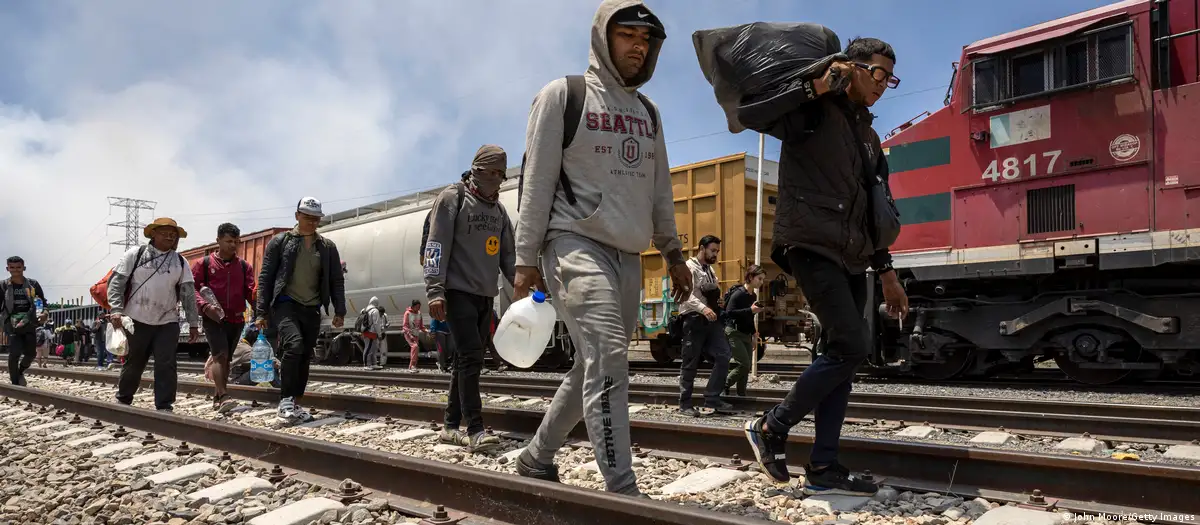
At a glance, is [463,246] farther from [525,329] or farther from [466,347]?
[525,329]

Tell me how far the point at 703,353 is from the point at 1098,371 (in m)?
4.69

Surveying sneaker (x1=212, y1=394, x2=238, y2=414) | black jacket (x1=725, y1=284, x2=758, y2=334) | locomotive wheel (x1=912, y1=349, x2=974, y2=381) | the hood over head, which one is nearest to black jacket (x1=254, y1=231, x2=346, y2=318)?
sneaker (x1=212, y1=394, x2=238, y2=414)

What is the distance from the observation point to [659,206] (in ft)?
11.1

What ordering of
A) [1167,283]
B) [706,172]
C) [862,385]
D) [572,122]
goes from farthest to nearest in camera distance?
1. [706,172]
2. [862,385]
3. [1167,283]
4. [572,122]

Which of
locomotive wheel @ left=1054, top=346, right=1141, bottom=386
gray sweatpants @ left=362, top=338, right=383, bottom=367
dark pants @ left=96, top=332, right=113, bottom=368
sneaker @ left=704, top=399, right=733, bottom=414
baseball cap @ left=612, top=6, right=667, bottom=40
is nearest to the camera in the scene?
baseball cap @ left=612, top=6, right=667, bottom=40

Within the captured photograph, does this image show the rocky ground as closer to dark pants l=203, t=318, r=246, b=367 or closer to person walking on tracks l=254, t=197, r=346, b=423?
person walking on tracks l=254, t=197, r=346, b=423

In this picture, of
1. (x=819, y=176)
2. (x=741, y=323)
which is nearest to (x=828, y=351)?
(x=819, y=176)

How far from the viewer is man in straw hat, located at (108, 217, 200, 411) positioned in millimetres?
6902

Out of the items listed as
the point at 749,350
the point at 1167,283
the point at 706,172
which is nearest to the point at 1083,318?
the point at 1167,283

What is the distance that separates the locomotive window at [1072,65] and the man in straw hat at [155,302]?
860cm

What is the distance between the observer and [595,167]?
3.13 m

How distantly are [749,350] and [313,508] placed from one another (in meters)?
4.79

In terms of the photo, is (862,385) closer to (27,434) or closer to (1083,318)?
(1083,318)

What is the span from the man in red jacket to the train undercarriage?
6947mm
